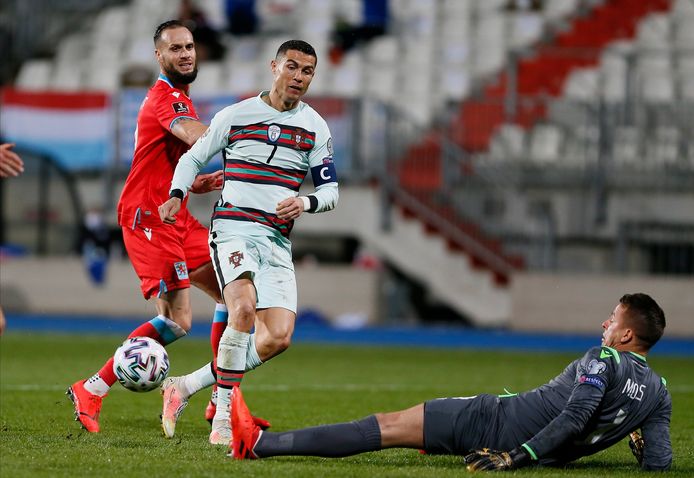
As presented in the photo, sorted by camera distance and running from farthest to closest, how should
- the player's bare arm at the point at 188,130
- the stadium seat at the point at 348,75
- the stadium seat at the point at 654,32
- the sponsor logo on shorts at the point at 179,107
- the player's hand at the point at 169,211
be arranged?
the stadium seat at the point at 348,75
the stadium seat at the point at 654,32
the sponsor logo on shorts at the point at 179,107
the player's bare arm at the point at 188,130
the player's hand at the point at 169,211

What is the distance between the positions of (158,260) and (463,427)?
8.30 ft

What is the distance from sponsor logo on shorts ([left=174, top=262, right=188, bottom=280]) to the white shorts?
740 mm

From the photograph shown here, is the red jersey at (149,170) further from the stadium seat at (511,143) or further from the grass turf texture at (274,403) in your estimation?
the stadium seat at (511,143)

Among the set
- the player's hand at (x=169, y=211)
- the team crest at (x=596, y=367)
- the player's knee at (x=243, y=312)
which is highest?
the player's hand at (x=169, y=211)

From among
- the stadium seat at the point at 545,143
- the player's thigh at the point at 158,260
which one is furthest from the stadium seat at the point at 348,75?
the player's thigh at the point at 158,260

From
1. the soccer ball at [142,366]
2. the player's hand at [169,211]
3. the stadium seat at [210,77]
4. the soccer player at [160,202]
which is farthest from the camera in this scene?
the stadium seat at [210,77]

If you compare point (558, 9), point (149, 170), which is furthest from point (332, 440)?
point (558, 9)

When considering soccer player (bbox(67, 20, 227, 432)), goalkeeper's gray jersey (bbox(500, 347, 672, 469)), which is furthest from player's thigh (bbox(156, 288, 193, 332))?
goalkeeper's gray jersey (bbox(500, 347, 672, 469))

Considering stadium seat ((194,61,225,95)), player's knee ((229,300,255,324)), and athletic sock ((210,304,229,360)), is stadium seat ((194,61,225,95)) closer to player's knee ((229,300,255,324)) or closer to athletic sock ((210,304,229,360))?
athletic sock ((210,304,229,360))

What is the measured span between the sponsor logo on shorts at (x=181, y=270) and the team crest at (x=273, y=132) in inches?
48.4

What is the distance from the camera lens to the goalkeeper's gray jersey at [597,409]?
19.6ft

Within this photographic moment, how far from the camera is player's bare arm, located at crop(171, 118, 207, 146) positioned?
7512 millimetres

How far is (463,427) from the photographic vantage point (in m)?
6.21

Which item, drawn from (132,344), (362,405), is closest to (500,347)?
(362,405)
